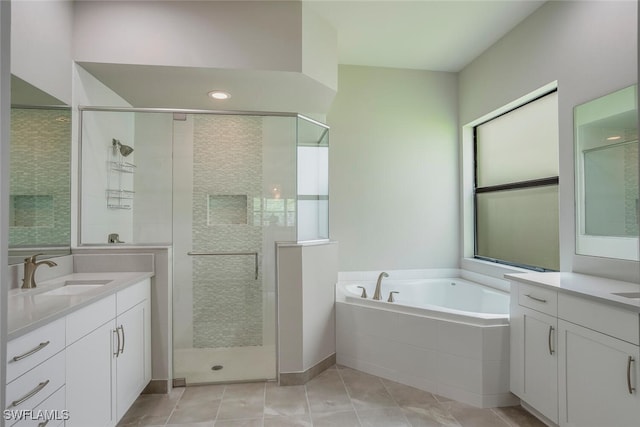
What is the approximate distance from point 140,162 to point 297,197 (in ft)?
4.24

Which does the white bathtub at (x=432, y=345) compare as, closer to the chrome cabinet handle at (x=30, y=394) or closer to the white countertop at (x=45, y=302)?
the white countertop at (x=45, y=302)

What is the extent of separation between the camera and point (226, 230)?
111 inches

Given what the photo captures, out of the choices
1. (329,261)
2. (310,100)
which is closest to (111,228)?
(329,261)

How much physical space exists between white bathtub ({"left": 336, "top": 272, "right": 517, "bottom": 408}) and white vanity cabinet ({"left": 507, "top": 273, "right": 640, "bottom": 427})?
5.4 inches

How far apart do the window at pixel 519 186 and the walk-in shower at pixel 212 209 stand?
6.35ft

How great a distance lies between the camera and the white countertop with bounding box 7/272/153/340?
1209 mm

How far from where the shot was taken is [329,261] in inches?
114

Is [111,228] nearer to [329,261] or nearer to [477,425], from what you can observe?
[329,261]

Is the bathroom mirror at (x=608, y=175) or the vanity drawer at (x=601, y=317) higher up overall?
the bathroom mirror at (x=608, y=175)

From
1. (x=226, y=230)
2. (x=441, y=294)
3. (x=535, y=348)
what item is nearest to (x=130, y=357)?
(x=226, y=230)

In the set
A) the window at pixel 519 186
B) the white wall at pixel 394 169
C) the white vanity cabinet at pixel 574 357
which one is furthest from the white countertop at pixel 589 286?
the white wall at pixel 394 169

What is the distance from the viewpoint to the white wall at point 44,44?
1838 mm

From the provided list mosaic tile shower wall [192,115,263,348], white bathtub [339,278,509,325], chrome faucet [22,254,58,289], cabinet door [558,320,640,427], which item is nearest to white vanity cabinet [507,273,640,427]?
cabinet door [558,320,640,427]

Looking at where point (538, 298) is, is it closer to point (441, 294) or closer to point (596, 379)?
point (596, 379)
